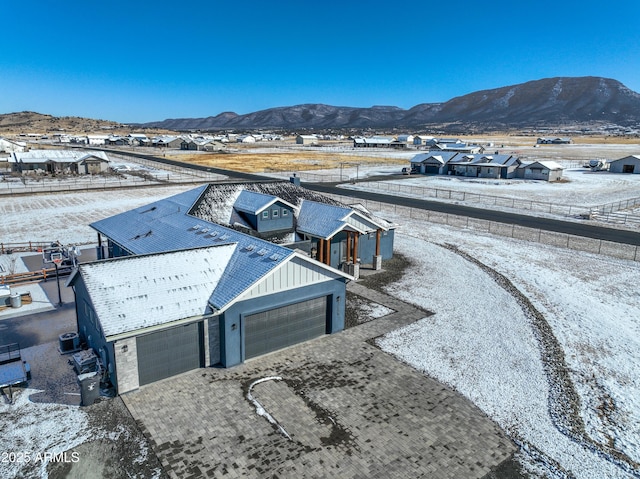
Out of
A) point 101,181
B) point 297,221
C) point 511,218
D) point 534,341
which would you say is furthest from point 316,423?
point 101,181

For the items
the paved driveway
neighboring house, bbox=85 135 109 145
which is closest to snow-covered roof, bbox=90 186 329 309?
the paved driveway

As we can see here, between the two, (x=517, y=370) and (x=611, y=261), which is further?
(x=611, y=261)

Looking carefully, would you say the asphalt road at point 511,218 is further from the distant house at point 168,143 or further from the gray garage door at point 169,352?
the distant house at point 168,143

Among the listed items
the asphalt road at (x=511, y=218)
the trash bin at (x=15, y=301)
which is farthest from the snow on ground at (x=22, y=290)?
the asphalt road at (x=511, y=218)

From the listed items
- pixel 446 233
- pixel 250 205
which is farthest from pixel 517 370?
pixel 446 233

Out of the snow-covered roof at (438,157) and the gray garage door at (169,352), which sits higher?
the snow-covered roof at (438,157)

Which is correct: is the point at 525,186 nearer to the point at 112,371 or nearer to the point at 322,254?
the point at 322,254
